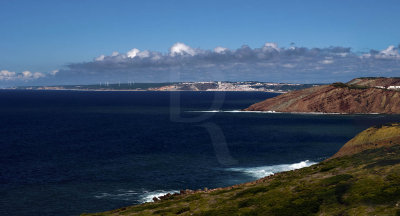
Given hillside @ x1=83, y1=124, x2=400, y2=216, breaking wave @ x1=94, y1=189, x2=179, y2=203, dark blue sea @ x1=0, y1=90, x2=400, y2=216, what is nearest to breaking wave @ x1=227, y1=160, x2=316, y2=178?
dark blue sea @ x1=0, y1=90, x2=400, y2=216

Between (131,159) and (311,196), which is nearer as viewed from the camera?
(311,196)

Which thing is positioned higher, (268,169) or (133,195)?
(268,169)

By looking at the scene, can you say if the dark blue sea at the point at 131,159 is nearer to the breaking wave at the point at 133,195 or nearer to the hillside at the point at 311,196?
the breaking wave at the point at 133,195

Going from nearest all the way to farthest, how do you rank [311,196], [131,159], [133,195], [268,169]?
[311,196], [133,195], [268,169], [131,159]

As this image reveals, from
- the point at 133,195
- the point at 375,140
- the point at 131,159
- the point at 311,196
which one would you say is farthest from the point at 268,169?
the point at 131,159

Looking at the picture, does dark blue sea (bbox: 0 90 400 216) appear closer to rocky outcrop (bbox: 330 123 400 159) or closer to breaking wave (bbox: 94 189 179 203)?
breaking wave (bbox: 94 189 179 203)

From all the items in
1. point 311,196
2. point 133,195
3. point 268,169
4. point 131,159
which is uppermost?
point 311,196

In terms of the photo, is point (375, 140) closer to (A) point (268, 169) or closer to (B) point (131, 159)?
(A) point (268, 169)

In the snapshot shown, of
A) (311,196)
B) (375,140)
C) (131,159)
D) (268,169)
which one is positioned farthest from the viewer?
(131,159)

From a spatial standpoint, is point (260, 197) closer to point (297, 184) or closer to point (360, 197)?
point (297, 184)
